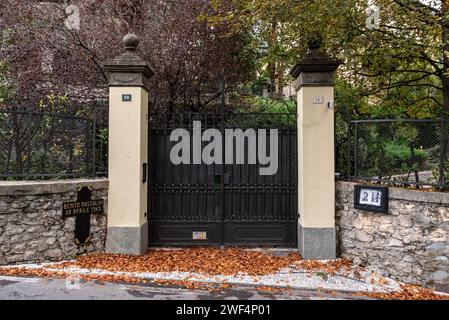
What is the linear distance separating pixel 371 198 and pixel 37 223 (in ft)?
18.1

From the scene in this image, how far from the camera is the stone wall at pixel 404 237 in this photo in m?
5.09

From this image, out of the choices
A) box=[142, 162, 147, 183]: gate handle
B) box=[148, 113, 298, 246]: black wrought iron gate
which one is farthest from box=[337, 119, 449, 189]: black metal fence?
box=[142, 162, 147, 183]: gate handle

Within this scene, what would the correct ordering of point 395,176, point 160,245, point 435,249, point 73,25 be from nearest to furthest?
1. point 435,249
2. point 395,176
3. point 160,245
4. point 73,25

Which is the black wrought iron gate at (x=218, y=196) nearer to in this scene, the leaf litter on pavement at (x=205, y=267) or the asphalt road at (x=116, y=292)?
the leaf litter on pavement at (x=205, y=267)

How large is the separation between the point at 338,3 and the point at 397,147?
2.59 metres

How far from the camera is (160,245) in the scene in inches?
272

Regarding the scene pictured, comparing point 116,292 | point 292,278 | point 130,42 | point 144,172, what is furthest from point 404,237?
point 130,42

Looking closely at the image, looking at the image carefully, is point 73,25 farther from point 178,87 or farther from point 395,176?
point 395,176

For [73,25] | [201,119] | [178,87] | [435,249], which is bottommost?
[435,249]

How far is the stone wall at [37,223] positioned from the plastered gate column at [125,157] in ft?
1.63

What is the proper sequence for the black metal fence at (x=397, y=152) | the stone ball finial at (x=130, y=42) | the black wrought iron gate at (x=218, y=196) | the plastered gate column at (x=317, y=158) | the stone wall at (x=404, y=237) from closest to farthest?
1. the stone wall at (x=404, y=237)
2. the black metal fence at (x=397, y=152)
3. the plastered gate column at (x=317, y=158)
4. the stone ball finial at (x=130, y=42)
5. the black wrought iron gate at (x=218, y=196)

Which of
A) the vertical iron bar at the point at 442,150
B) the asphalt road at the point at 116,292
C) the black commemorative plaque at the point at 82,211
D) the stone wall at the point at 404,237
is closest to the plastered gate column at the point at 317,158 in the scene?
the stone wall at the point at 404,237

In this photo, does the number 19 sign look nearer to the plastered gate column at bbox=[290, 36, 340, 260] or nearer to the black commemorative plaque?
the plastered gate column at bbox=[290, 36, 340, 260]
